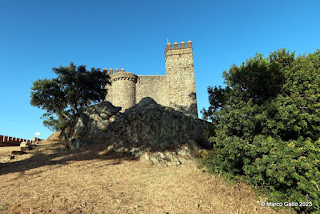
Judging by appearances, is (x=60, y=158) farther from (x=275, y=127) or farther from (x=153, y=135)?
(x=275, y=127)

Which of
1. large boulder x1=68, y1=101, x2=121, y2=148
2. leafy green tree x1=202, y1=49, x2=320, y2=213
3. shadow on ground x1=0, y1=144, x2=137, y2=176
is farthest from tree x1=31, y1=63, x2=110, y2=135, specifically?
leafy green tree x1=202, y1=49, x2=320, y2=213

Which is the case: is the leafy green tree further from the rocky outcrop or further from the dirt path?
the rocky outcrop

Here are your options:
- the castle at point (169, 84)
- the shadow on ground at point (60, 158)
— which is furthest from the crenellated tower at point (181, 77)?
the shadow on ground at point (60, 158)

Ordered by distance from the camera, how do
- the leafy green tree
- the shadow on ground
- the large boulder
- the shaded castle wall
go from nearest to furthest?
the leafy green tree < the shadow on ground < the large boulder < the shaded castle wall

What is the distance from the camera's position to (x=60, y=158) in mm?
12242

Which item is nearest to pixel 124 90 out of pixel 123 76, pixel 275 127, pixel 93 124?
pixel 123 76

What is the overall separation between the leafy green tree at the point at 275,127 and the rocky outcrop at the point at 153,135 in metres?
2.91

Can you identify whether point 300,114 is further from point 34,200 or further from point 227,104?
point 34,200

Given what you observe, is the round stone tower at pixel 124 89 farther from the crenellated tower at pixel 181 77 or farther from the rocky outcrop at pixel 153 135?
the rocky outcrop at pixel 153 135

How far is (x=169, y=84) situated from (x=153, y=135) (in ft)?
51.3

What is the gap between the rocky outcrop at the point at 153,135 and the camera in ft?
39.9

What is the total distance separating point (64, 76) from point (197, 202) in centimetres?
2020

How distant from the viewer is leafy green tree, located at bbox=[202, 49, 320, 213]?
7219 millimetres

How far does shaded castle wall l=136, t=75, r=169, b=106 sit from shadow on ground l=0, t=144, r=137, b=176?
18.4 m
